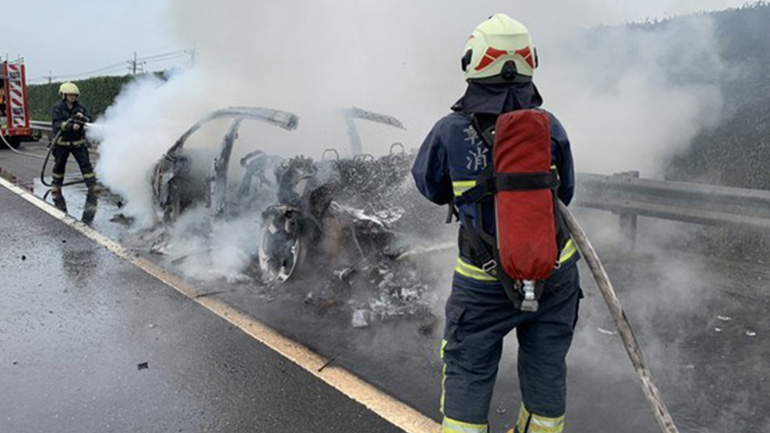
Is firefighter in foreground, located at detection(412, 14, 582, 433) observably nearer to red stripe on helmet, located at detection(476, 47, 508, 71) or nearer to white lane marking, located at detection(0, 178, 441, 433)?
red stripe on helmet, located at detection(476, 47, 508, 71)

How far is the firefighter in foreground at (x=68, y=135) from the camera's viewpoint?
10062mm

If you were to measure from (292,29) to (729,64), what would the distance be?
207 inches

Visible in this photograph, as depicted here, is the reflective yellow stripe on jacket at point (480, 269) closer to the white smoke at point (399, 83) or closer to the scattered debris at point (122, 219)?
the white smoke at point (399, 83)

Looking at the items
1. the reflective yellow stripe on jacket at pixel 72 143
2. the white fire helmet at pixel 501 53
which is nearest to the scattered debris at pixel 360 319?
the white fire helmet at pixel 501 53

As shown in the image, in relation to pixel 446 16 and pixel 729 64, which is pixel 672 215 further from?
pixel 446 16

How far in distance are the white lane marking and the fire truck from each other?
50.9 ft

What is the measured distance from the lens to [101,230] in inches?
307

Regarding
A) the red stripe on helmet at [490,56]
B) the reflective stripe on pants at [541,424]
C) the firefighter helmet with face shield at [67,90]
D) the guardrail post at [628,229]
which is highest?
the firefighter helmet with face shield at [67,90]

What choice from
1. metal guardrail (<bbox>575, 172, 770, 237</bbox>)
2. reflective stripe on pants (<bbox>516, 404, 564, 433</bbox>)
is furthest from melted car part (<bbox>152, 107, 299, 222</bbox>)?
reflective stripe on pants (<bbox>516, 404, 564, 433</bbox>)

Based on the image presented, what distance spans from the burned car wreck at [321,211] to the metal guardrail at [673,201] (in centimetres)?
166

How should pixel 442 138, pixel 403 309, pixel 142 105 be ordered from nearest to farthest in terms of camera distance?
pixel 442 138 < pixel 403 309 < pixel 142 105

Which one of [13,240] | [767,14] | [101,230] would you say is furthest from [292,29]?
[767,14]

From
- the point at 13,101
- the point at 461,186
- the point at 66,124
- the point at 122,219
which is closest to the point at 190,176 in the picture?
the point at 122,219

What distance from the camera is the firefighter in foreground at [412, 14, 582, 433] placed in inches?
79.9
